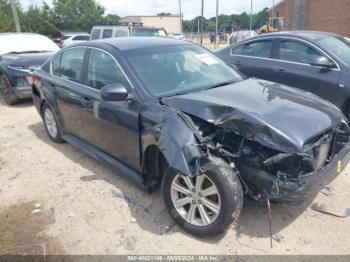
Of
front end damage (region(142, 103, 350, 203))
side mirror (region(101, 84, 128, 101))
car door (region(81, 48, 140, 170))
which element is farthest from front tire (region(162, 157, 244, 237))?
side mirror (region(101, 84, 128, 101))

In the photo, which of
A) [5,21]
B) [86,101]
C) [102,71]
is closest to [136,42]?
[102,71]

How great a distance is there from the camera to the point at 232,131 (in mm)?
2807

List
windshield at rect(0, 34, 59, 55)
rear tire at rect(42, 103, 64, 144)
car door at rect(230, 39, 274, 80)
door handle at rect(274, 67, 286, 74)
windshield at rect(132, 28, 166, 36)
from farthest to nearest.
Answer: windshield at rect(132, 28, 166, 36) < windshield at rect(0, 34, 59, 55) < car door at rect(230, 39, 274, 80) < door handle at rect(274, 67, 286, 74) < rear tire at rect(42, 103, 64, 144)

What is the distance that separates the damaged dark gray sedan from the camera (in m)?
2.63

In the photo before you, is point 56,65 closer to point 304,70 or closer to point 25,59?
point 25,59

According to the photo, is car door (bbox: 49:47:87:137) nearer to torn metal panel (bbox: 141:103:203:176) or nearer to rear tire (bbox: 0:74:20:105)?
torn metal panel (bbox: 141:103:203:176)

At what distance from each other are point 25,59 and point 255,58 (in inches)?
207

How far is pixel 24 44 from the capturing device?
859 cm

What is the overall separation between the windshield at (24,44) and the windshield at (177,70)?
5.93 metres

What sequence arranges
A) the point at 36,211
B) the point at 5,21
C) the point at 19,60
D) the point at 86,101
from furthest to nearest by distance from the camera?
the point at 5,21
the point at 19,60
the point at 86,101
the point at 36,211

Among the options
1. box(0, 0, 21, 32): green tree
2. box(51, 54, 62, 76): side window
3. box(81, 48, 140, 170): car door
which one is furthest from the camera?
box(0, 0, 21, 32): green tree

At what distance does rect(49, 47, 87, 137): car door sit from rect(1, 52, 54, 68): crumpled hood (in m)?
2.99

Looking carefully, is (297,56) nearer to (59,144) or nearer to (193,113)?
(193,113)

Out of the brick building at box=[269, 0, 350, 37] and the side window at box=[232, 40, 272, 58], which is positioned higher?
the brick building at box=[269, 0, 350, 37]
